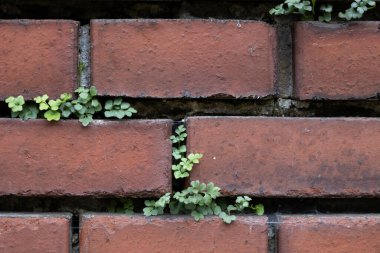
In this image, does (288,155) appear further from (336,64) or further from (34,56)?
(34,56)

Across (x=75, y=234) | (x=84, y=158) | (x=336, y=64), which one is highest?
(x=336, y=64)

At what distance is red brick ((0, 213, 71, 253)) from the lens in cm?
74

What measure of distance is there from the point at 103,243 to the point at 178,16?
350 millimetres

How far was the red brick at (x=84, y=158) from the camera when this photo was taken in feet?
2.44

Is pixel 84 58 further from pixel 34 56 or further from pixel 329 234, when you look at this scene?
pixel 329 234

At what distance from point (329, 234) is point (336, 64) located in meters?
0.25

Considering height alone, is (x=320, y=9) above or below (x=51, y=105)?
above

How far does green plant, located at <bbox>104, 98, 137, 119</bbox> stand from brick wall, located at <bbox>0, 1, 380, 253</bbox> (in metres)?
0.01

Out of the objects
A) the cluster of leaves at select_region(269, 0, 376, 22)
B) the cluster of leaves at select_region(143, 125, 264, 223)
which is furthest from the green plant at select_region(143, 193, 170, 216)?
the cluster of leaves at select_region(269, 0, 376, 22)

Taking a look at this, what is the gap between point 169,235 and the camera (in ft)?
2.45

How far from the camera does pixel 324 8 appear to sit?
2.55 ft

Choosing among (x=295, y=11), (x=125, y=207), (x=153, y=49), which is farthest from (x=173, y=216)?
(x=295, y=11)

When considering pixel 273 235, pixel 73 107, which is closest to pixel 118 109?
pixel 73 107

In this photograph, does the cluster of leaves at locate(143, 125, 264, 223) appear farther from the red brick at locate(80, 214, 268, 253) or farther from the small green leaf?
the small green leaf
